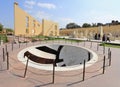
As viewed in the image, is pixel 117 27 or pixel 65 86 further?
pixel 117 27

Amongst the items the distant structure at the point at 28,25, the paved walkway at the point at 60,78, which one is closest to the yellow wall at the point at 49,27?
the distant structure at the point at 28,25

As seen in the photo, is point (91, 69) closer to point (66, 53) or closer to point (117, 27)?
point (66, 53)

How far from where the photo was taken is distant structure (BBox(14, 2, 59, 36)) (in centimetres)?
3840

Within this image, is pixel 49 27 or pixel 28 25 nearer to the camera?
pixel 28 25

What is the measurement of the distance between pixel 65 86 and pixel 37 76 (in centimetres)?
211

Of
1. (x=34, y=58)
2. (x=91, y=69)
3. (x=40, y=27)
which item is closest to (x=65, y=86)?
(x=91, y=69)

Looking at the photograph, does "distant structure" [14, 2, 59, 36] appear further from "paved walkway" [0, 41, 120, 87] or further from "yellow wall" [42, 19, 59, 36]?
"paved walkway" [0, 41, 120, 87]

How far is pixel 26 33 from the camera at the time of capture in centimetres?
4097

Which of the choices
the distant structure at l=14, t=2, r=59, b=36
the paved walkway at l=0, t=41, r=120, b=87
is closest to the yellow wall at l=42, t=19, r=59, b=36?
the distant structure at l=14, t=2, r=59, b=36

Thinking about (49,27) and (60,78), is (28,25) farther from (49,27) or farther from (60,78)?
(60,78)

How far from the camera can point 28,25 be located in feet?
136

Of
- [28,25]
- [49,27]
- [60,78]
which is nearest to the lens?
[60,78]

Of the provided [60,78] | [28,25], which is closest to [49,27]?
[28,25]

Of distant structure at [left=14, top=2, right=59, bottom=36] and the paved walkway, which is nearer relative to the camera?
the paved walkway
